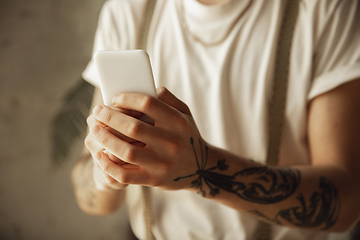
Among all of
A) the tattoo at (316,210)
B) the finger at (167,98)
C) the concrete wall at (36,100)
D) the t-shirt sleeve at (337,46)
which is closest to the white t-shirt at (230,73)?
the t-shirt sleeve at (337,46)

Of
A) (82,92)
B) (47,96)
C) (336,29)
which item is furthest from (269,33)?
(47,96)

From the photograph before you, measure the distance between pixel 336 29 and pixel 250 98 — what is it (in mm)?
207

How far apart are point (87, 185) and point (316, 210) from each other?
1.66ft

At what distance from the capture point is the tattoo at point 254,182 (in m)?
0.39

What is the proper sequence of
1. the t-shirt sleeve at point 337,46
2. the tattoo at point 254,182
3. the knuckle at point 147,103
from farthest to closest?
the t-shirt sleeve at point 337,46
the tattoo at point 254,182
the knuckle at point 147,103

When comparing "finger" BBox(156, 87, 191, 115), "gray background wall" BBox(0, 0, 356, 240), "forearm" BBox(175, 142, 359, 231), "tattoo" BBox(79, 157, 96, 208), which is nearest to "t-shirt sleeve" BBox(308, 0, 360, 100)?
"forearm" BBox(175, 142, 359, 231)

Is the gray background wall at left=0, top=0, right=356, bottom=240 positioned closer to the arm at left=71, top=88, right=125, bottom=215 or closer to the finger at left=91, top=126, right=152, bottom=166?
the arm at left=71, top=88, right=125, bottom=215

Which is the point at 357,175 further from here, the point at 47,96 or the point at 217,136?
the point at 47,96

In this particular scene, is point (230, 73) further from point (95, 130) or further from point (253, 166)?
point (95, 130)

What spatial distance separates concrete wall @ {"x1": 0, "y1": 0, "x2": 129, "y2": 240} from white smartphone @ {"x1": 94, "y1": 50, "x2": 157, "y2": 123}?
0.91m

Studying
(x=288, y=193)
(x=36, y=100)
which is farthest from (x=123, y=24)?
→ (x=36, y=100)

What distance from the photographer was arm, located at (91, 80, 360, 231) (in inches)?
11.8

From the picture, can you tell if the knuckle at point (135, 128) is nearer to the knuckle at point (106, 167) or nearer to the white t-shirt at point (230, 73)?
the knuckle at point (106, 167)

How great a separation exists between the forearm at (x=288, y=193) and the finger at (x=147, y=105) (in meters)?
0.13
